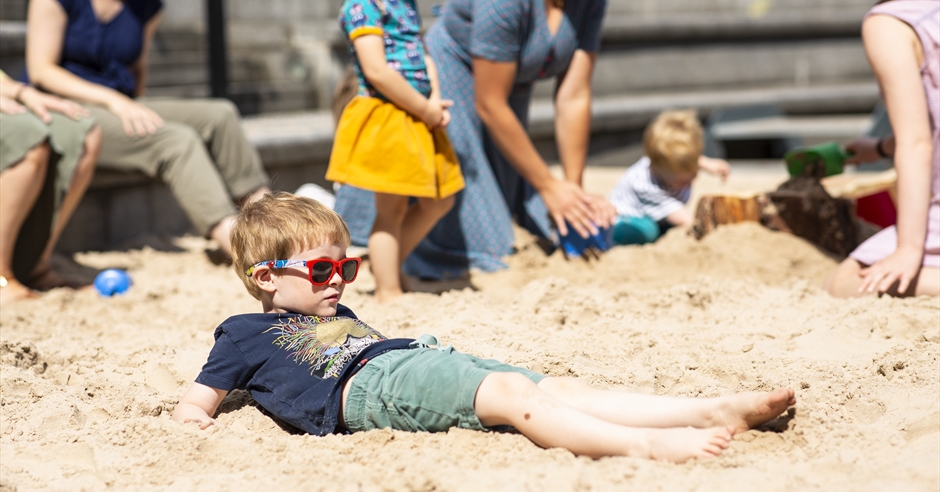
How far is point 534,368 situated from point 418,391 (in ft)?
1.33

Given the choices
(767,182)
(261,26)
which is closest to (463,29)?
(767,182)

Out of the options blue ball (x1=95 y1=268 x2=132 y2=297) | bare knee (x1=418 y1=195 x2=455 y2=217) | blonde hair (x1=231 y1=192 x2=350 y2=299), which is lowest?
blue ball (x1=95 y1=268 x2=132 y2=297)

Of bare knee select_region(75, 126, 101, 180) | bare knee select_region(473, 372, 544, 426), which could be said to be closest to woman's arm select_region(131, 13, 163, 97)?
bare knee select_region(75, 126, 101, 180)

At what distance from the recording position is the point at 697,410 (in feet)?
5.77

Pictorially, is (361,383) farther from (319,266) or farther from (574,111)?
(574,111)

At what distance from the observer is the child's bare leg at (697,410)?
5.75 feet

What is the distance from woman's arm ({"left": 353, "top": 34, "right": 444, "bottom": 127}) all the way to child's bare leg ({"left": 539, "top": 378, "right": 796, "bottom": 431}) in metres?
1.41

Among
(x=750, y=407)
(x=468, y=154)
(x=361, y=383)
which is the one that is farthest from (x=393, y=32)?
(x=750, y=407)

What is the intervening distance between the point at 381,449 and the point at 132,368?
0.87m

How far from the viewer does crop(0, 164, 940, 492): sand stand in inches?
66.3

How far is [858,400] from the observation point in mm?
1998

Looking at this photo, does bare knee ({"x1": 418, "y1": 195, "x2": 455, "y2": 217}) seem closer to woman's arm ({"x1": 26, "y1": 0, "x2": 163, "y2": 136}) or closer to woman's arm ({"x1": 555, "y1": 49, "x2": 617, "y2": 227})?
woman's arm ({"x1": 555, "y1": 49, "x2": 617, "y2": 227})

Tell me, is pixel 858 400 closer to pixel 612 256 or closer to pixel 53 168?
pixel 612 256

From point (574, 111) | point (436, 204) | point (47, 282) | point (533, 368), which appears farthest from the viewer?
point (574, 111)
